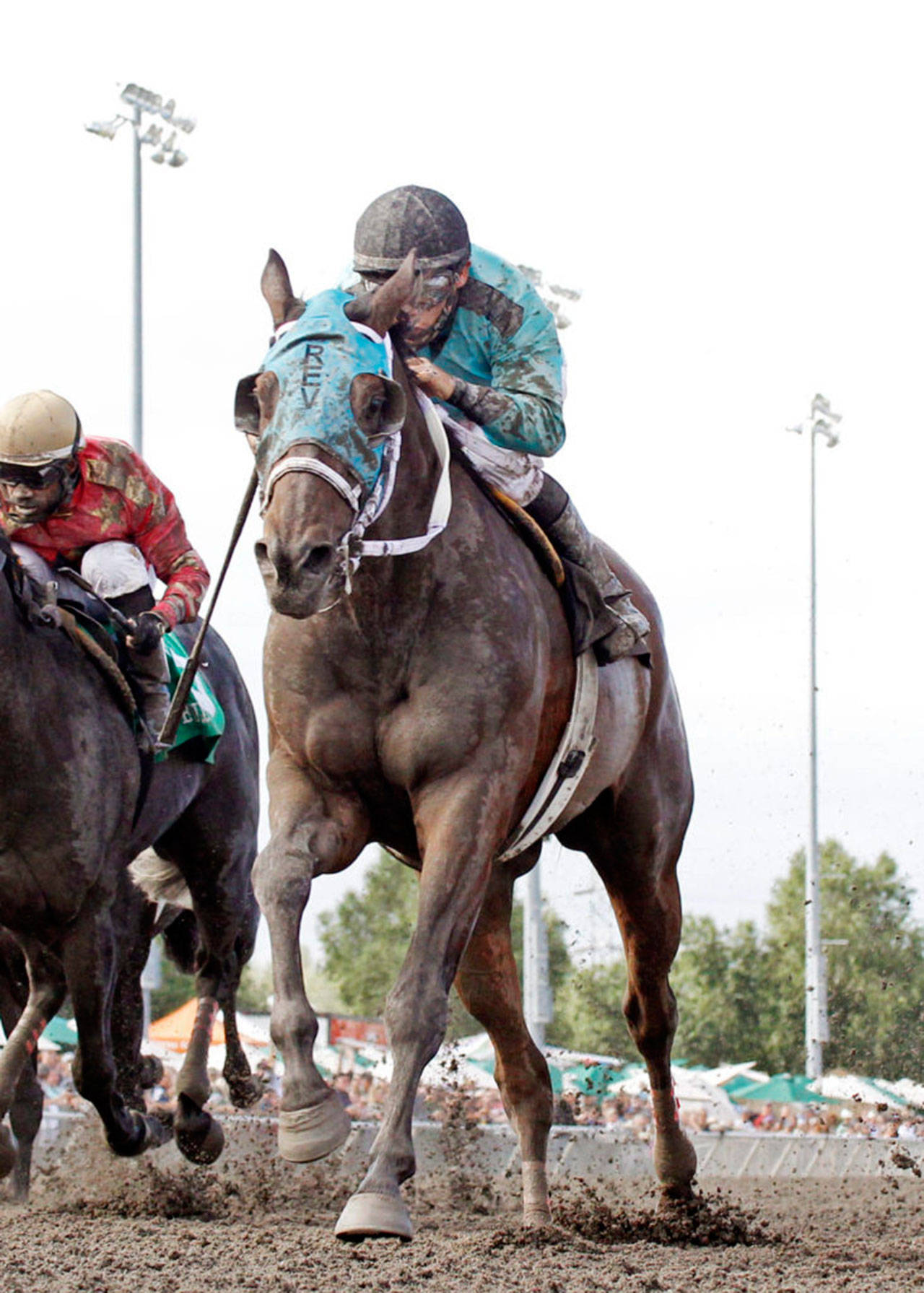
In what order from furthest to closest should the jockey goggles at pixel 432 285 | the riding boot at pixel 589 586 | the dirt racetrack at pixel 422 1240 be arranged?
the riding boot at pixel 589 586 → the jockey goggles at pixel 432 285 → the dirt racetrack at pixel 422 1240

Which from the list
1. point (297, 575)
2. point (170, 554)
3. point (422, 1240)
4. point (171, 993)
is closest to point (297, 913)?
point (297, 575)

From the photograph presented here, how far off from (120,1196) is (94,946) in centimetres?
169

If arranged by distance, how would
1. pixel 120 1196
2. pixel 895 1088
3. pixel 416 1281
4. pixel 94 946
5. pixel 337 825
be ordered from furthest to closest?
pixel 895 1088 → pixel 120 1196 → pixel 94 946 → pixel 337 825 → pixel 416 1281

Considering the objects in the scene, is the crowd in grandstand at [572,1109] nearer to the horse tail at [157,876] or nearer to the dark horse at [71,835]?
the horse tail at [157,876]

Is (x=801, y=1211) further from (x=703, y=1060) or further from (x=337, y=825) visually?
(x=703, y=1060)

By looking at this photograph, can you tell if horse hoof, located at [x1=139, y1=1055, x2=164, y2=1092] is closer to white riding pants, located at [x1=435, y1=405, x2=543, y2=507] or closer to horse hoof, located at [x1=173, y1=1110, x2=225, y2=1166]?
horse hoof, located at [x1=173, y1=1110, x2=225, y2=1166]

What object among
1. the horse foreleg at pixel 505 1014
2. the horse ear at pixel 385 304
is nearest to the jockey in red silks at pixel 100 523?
the horse foreleg at pixel 505 1014

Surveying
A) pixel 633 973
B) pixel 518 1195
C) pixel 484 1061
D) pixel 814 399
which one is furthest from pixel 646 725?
pixel 814 399

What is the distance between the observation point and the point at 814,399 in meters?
37.0

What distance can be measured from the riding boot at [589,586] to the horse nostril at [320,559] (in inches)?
67.5

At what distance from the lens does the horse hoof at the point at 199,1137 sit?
8.57 m

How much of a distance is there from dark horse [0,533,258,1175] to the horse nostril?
266cm

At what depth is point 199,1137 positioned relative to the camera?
8.59 meters

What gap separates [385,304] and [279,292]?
37 cm
